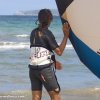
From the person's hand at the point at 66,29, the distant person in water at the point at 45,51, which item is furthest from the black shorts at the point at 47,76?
the person's hand at the point at 66,29

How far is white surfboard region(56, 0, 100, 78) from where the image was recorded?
215 inches

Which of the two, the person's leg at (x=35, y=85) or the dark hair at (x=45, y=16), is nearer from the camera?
the dark hair at (x=45, y=16)

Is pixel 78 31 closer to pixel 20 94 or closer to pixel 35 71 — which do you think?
pixel 35 71

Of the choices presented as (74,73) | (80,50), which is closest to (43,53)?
(80,50)

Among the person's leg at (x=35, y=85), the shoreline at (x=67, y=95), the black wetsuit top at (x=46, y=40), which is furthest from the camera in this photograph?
the shoreline at (x=67, y=95)

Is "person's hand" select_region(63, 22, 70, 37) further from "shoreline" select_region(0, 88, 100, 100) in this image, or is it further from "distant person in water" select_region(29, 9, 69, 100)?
"shoreline" select_region(0, 88, 100, 100)

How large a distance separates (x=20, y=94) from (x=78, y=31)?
12.1 ft

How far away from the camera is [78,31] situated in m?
5.48

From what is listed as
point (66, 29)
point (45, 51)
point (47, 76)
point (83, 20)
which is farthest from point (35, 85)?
point (83, 20)

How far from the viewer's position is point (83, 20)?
5.45 meters

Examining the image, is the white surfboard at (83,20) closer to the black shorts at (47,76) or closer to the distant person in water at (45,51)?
the distant person in water at (45,51)

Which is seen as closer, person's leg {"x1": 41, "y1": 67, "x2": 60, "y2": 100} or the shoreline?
person's leg {"x1": 41, "y1": 67, "x2": 60, "y2": 100}

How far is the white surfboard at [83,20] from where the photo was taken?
5.46 metres

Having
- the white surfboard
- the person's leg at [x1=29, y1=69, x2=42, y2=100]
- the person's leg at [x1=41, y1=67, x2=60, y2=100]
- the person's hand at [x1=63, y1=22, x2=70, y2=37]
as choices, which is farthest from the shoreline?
the person's hand at [x1=63, y1=22, x2=70, y2=37]
